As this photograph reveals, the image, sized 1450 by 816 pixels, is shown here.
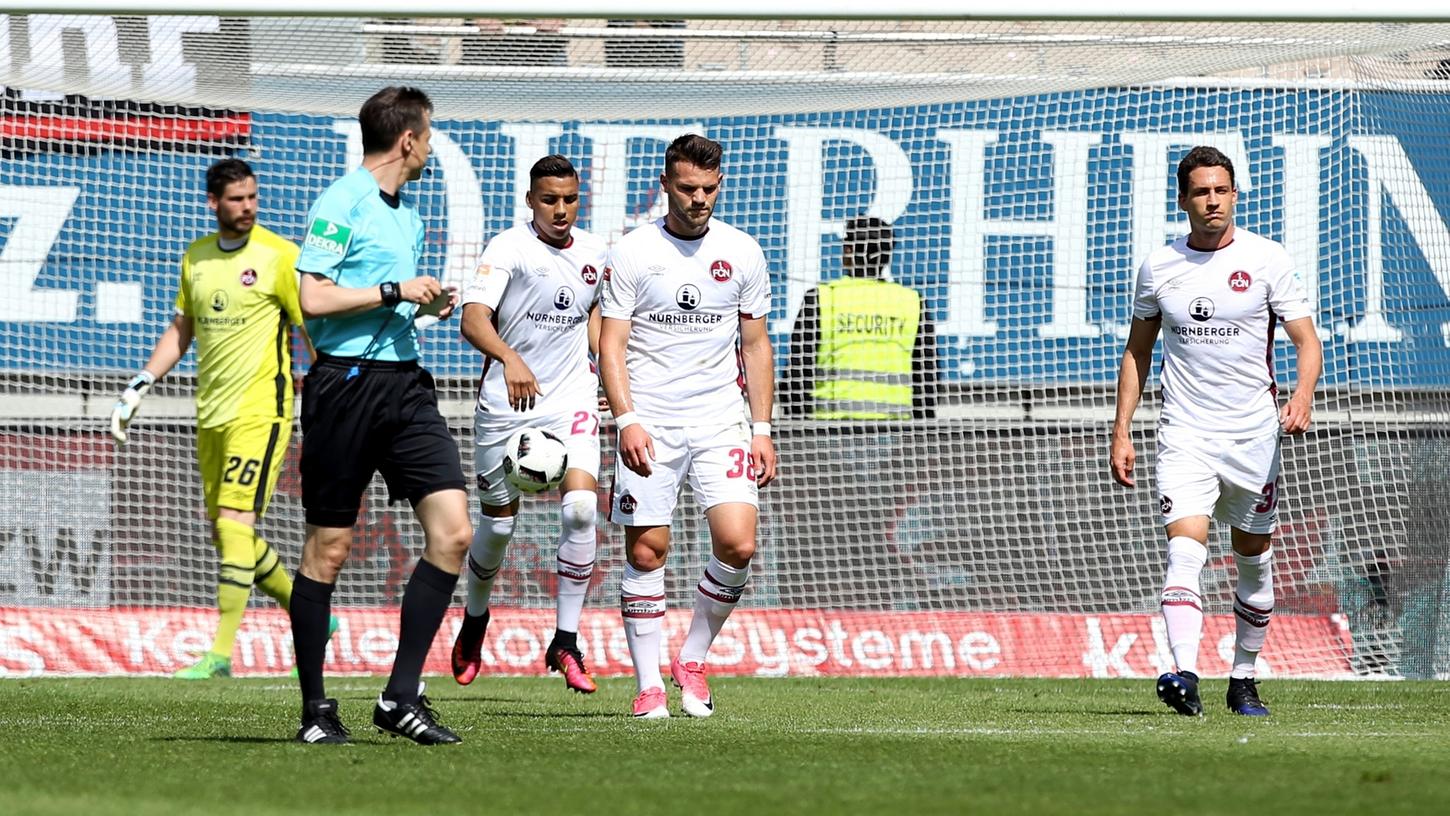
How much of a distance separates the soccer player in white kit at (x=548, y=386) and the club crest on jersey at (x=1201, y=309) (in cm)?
272

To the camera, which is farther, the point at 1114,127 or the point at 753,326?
the point at 1114,127

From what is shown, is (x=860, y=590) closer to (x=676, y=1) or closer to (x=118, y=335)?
(x=676, y=1)

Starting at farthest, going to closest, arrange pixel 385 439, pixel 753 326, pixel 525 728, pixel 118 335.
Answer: pixel 118 335 → pixel 753 326 → pixel 525 728 → pixel 385 439

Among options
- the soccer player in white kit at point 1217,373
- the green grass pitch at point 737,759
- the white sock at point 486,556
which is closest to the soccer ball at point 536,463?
the green grass pitch at point 737,759

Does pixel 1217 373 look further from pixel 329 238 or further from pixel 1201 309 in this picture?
pixel 329 238

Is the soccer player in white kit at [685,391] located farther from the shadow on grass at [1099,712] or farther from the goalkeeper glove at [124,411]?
the goalkeeper glove at [124,411]

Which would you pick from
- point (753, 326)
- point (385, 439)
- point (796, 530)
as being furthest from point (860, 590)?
point (385, 439)

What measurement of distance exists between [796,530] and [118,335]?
14.9ft

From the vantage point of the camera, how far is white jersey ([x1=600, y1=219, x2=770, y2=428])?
727cm

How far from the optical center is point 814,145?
1289 centimetres

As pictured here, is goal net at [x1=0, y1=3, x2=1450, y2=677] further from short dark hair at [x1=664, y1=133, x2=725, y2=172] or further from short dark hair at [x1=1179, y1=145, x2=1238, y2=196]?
short dark hair at [x1=664, y1=133, x2=725, y2=172]

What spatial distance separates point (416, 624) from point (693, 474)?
5.90ft

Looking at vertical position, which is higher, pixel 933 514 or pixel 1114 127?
pixel 1114 127

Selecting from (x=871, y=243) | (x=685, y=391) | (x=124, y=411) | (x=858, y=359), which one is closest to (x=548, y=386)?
(x=685, y=391)
